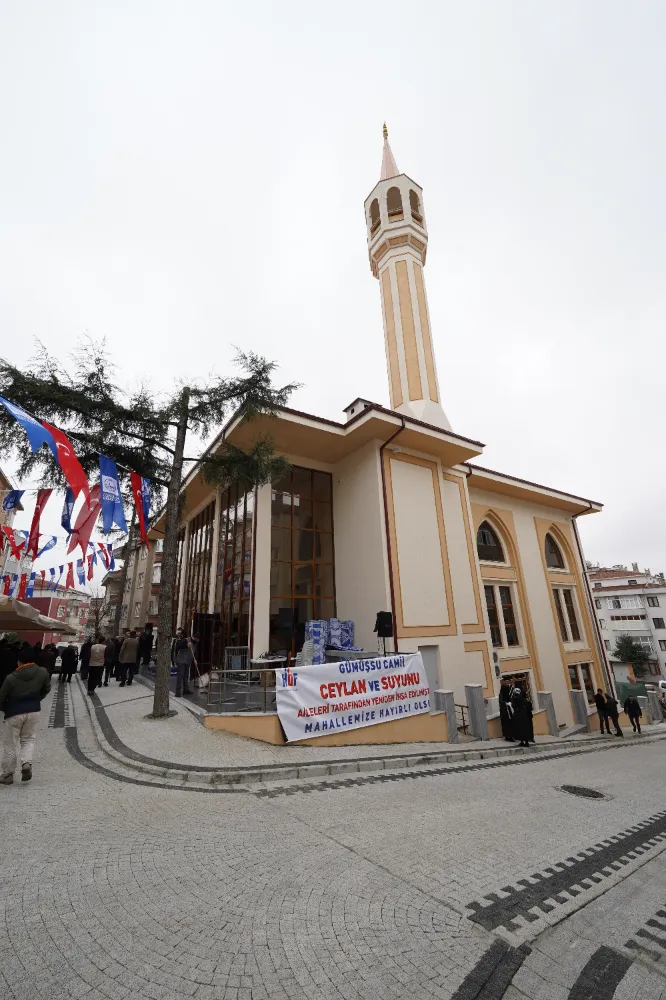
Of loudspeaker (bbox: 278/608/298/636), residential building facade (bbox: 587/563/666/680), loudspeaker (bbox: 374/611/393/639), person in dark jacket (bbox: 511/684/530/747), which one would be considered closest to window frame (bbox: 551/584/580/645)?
person in dark jacket (bbox: 511/684/530/747)

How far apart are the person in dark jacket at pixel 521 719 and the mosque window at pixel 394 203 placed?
21413 mm

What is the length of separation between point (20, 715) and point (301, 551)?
33.2 feet

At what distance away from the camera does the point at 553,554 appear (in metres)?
21.9

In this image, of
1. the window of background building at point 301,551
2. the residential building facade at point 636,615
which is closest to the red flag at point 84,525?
the window of background building at point 301,551

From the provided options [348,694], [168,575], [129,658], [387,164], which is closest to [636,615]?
[387,164]

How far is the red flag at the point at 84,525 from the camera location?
359 inches

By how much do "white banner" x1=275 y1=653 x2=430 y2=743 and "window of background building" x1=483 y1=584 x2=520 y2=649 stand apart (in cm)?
912

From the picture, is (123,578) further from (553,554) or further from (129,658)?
(553,554)

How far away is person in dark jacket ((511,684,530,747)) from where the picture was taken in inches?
382

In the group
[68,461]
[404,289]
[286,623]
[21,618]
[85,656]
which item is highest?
[404,289]

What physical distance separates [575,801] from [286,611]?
827cm

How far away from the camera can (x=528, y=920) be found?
2.78 metres

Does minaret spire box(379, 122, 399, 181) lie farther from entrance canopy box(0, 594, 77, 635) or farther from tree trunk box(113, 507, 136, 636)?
entrance canopy box(0, 594, 77, 635)

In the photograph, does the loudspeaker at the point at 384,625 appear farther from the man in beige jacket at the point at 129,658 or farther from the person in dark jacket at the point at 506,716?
the man in beige jacket at the point at 129,658
